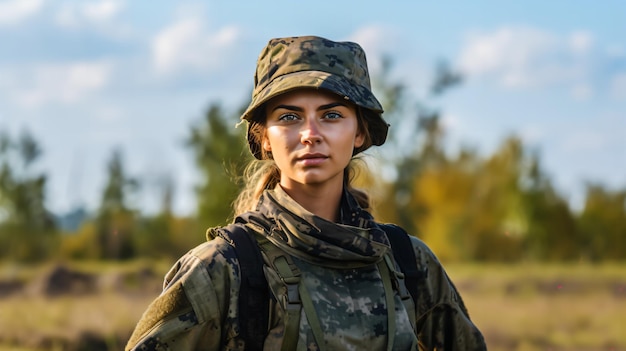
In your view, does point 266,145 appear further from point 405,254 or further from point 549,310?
point 549,310

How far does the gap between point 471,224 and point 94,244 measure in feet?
51.4

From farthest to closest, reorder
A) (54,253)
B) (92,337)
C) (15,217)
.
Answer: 1. (54,253)
2. (15,217)
3. (92,337)

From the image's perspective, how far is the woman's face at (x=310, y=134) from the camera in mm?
3475

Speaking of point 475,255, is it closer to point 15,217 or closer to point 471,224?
point 471,224

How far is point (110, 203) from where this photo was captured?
3544 centimetres

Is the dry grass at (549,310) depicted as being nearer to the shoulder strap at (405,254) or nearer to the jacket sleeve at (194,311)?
the shoulder strap at (405,254)

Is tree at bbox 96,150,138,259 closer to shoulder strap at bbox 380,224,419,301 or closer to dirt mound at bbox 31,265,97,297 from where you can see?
dirt mound at bbox 31,265,97,297

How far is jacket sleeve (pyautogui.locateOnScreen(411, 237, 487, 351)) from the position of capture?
152 inches

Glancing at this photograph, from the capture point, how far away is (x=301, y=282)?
11.0 feet

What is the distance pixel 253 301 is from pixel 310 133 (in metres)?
0.65

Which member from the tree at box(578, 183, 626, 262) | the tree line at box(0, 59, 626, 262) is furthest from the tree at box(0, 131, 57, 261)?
the tree at box(578, 183, 626, 262)

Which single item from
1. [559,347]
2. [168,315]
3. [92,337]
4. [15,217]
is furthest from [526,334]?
[15,217]

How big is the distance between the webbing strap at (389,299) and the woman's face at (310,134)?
0.40 meters

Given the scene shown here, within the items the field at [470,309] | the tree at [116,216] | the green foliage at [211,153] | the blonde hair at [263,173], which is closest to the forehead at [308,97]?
the blonde hair at [263,173]
